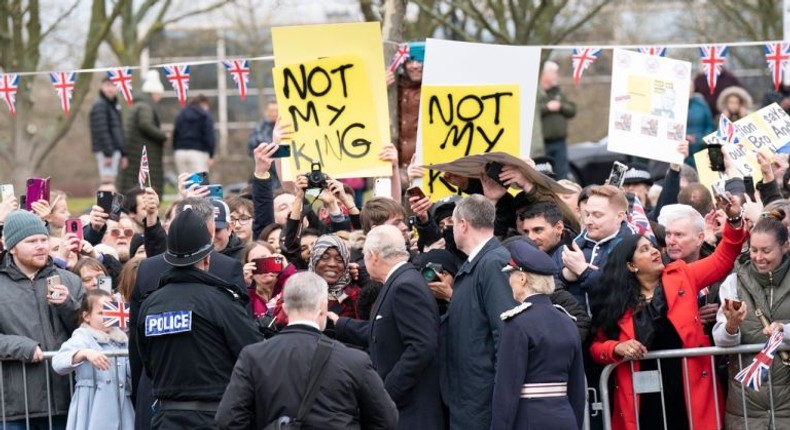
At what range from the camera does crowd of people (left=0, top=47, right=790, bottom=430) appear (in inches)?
332

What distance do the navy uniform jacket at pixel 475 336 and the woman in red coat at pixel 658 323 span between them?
916mm

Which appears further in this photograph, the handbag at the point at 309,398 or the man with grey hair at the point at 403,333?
the man with grey hair at the point at 403,333

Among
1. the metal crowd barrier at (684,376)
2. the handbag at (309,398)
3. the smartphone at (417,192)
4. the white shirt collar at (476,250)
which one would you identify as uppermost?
the smartphone at (417,192)

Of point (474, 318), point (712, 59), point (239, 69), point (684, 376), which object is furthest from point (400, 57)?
point (474, 318)

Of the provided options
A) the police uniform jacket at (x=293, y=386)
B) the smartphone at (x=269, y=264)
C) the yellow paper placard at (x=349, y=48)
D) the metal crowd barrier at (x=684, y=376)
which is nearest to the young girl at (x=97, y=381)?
the smartphone at (x=269, y=264)

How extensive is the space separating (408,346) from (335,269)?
3.48 ft

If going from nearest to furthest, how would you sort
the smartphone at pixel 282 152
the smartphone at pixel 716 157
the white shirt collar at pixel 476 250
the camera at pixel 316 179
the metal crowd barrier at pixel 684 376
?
the white shirt collar at pixel 476 250 → the metal crowd barrier at pixel 684 376 → the camera at pixel 316 179 → the smartphone at pixel 282 152 → the smartphone at pixel 716 157

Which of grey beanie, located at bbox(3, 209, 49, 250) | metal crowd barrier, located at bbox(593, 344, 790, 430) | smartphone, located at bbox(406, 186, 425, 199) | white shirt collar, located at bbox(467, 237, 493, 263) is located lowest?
metal crowd barrier, located at bbox(593, 344, 790, 430)

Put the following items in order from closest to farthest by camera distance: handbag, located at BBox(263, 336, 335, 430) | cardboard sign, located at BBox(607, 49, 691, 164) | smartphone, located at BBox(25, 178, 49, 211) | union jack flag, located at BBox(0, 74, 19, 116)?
handbag, located at BBox(263, 336, 335, 430)
smartphone, located at BBox(25, 178, 49, 211)
cardboard sign, located at BBox(607, 49, 691, 164)
union jack flag, located at BBox(0, 74, 19, 116)

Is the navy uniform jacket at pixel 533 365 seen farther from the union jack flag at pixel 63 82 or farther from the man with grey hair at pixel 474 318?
the union jack flag at pixel 63 82

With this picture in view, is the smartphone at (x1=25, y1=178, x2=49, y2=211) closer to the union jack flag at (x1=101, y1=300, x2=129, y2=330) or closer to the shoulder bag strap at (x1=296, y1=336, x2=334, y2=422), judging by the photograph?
the union jack flag at (x1=101, y1=300, x2=129, y2=330)

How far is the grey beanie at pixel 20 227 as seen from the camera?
1034cm

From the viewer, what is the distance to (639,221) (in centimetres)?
1062

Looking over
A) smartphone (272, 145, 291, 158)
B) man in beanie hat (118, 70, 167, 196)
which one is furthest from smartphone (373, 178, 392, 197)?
man in beanie hat (118, 70, 167, 196)
